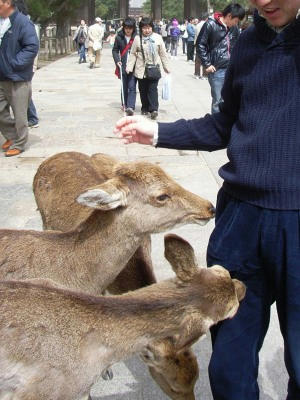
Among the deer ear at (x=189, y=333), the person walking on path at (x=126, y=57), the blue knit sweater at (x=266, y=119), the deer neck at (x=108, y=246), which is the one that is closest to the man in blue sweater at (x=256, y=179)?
the blue knit sweater at (x=266, y=119)

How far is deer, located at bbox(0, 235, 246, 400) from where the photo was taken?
235cm

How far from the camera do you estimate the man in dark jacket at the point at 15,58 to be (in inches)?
342

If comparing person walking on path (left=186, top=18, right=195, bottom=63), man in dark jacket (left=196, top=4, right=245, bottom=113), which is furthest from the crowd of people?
person walking on path (left=186, top=18, right=195, bottom=63)

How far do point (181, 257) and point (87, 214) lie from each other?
1.78 m

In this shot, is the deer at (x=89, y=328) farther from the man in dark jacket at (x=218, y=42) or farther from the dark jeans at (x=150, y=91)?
the dark jeans at (x=150, y=91)

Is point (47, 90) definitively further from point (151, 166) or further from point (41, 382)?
point (41, 382)

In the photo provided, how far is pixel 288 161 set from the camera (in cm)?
237

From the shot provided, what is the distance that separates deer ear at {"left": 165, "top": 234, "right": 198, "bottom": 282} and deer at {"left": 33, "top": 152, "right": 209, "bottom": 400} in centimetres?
30

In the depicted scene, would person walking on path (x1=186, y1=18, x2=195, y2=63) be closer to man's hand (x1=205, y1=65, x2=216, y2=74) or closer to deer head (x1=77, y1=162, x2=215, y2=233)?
man's hand (x1=205, y1=65, x2=216, y2=74)

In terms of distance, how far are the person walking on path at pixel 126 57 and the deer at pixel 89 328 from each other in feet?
33.7

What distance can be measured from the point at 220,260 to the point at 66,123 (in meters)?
9.59

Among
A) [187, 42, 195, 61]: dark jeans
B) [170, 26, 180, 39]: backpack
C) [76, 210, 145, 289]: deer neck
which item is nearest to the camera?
[76, 210, 145, 289]: deer neck

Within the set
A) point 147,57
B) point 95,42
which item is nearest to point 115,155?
point 147,57

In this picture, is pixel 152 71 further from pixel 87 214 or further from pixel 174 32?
pixel 174 32
